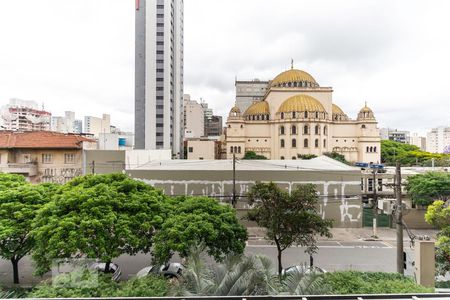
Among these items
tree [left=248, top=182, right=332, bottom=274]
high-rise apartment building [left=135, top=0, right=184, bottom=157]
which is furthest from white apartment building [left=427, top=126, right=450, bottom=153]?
tree [left=248, top=182, right=332, bottom=274]

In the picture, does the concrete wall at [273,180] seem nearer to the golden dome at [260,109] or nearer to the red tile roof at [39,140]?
the red tile roof at [39,140]

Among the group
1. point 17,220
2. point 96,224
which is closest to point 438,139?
point 96,224

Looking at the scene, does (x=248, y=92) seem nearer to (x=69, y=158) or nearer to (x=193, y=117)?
(x=193, y=117)

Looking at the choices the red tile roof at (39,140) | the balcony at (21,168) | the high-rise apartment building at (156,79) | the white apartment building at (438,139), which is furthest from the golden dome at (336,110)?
the white apartment building at (438,139)

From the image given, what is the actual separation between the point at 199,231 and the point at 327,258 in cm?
686

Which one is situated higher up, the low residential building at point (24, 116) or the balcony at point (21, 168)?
the low residential building at point (24, 116)

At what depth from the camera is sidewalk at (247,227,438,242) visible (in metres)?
14.3

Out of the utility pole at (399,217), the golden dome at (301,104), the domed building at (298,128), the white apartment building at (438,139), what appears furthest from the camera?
the white apartment building at (438,139)

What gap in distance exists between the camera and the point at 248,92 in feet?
240

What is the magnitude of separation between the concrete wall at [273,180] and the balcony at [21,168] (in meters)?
7.31

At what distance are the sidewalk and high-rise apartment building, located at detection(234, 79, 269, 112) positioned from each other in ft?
192

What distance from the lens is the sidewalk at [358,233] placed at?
14336 millimetres

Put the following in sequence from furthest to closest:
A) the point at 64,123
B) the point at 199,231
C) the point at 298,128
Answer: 1. the point at 64,123
2. the point at 298,128
3. the point at 199,231

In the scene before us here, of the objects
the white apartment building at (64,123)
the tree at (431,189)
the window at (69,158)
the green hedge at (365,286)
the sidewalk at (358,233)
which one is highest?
the white apartment building at (64,123)
